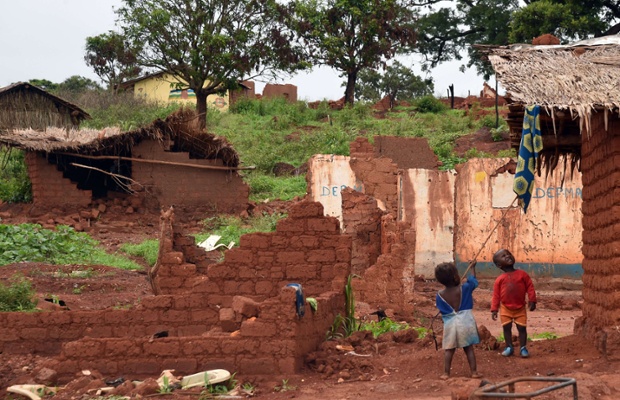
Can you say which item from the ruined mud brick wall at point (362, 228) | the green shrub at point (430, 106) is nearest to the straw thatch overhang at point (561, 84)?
the ruined mud brick wall at point (362, 228)

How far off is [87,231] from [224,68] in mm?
13694

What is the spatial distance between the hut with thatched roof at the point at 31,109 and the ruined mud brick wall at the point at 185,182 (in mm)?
7496

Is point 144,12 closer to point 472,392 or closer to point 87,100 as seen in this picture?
point 87,100

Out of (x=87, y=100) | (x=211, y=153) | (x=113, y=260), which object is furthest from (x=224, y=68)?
(x=113, y=260)

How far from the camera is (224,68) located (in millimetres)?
33594

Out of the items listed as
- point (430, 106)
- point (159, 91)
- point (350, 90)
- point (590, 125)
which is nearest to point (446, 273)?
point (590, 125)

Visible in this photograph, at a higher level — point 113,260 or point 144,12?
point 144,12

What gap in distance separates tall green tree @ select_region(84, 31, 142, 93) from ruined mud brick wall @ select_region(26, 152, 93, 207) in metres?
12.9

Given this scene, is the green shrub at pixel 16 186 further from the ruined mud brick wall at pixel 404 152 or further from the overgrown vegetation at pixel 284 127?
the ruined mud brick wall at pixel 404 152

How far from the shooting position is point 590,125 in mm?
9055

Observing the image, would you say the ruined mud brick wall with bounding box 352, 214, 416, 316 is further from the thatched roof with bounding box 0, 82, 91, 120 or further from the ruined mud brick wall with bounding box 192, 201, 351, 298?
the thatched roof with bounding box 0, 82, 91, 120

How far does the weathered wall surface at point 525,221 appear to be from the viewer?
59.9 ft

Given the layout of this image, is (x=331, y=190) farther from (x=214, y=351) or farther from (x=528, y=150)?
(x=214, y=351)

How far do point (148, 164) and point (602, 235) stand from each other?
14568mm
